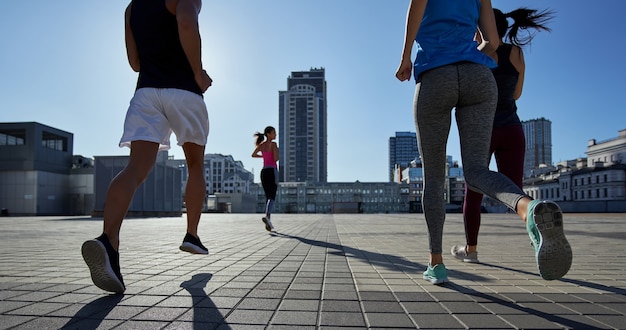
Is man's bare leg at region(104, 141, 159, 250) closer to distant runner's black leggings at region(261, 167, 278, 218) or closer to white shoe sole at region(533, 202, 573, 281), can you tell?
white shoe sole at region(533, 202, 573, 281)

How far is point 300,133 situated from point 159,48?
6996 inches

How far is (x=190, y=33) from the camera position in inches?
116

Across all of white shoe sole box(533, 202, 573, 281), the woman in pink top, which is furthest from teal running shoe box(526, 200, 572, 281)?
the woman in pink top

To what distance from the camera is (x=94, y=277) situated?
8.04 ft

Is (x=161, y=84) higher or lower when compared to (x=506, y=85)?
lower

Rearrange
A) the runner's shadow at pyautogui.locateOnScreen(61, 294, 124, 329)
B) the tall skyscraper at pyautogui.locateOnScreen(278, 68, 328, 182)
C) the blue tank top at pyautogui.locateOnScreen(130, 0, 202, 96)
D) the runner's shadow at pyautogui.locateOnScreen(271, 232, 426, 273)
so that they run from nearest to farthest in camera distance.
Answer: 1. the runner's shadow at pyautogui.locateOnScreen(61, 294, 124, 329)
2. the blue tank top at pyautogui.locateOnScreen(130, 0, 202, 96)
3. the runner's shadow at pyautogui.locateOnScreen(271, 232, 426, 273)
4. the tall skyscraper at pyautogui.locateOnScreen(278, 68, 328, 182)

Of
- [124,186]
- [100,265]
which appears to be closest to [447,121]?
[124,186]

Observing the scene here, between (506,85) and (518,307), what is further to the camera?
(506,85)

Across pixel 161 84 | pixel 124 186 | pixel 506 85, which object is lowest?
pixel 124 186

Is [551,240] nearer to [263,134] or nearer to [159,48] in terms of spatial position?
[159,48]

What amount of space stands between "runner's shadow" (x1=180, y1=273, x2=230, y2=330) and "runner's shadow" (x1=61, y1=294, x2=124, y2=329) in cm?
41

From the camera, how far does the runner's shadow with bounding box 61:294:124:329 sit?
6.17 feet

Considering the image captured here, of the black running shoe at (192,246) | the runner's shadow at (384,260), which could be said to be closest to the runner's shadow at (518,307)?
the runner's shadow at (384,260)

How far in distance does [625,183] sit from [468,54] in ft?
350
